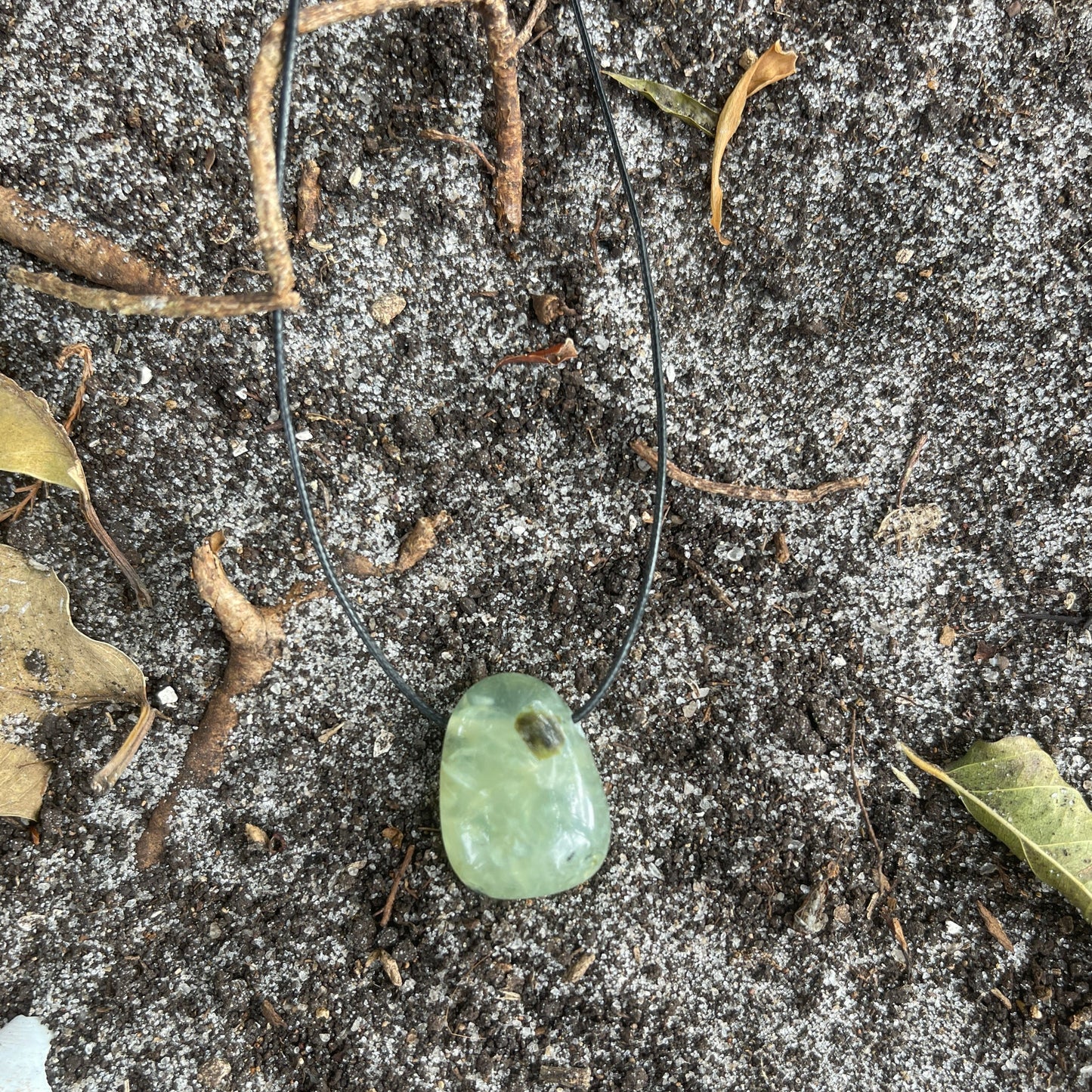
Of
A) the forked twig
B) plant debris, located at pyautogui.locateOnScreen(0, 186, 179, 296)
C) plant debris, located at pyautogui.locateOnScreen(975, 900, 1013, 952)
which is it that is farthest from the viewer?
plant debris, located at pyautogui.locateOnScreen(975, 900, 1013, 952)

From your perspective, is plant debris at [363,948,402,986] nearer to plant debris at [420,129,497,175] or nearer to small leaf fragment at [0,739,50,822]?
small leaf fragment at [0,739,50,822]

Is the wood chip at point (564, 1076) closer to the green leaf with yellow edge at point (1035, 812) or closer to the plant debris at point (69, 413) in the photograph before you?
the green leaf with yellow edge at point (1035, 812)

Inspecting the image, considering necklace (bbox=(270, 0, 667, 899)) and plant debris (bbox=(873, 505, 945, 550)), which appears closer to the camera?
necklace (bbox=(270, 0, 667, 899))

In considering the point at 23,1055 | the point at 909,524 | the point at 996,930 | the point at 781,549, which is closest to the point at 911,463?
the point at 909,524

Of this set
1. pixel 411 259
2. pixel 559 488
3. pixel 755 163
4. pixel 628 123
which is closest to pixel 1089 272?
pixel 755 163

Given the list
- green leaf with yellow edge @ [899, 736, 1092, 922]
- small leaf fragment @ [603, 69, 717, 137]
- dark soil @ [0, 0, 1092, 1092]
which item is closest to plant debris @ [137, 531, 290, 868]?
dark soil @ [0, 0, 1092, 1092]

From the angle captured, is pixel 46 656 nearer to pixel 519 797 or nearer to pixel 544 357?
pixel 519 797

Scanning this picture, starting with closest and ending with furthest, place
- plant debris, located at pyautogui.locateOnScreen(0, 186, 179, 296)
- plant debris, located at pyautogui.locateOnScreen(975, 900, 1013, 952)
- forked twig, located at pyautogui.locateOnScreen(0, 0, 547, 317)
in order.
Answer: forked twig, located at pyautogui.locateOnScreen(0, 0, 547, 317) < plant debris, located at pyautogui.locateOnScreen(0, 186, 179, 296) < plant debris, located at pyautogui.locateOnScreen(975, 900, 1013, 952)

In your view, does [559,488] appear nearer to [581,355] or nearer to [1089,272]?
[581,355]

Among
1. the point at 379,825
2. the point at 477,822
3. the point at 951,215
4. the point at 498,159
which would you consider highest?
the point at 951,215
